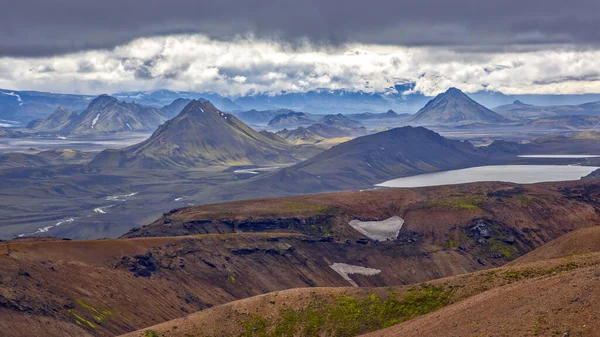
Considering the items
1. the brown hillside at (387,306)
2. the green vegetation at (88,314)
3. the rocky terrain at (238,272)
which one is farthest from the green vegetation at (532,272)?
the green vegetation at (88,314)

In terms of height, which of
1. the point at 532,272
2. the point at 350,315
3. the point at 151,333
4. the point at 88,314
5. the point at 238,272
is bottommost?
the point at 238,272

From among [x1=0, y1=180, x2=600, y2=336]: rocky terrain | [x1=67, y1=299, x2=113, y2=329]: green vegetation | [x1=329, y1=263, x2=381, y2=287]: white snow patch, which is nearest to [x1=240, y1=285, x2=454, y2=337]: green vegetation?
[x1=0, y1=180, x2=600, y2=336]: rocky terrain

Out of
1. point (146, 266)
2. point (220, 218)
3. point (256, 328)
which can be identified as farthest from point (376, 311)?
point (220, 218)

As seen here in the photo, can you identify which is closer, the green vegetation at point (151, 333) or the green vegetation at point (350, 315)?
the green vegetation at point (151, 333)

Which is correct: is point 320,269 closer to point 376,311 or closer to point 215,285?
point 215,285

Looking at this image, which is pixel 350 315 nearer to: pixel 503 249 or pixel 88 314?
pixel 88 314

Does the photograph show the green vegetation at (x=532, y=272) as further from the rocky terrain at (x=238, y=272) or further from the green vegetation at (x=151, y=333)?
the green vegetation at (x=151, y=333)

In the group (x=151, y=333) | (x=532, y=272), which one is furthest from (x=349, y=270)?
(x=151, y=333)

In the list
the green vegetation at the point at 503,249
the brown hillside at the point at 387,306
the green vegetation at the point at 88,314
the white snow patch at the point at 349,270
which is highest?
the brown hillside at the point at 387,306
